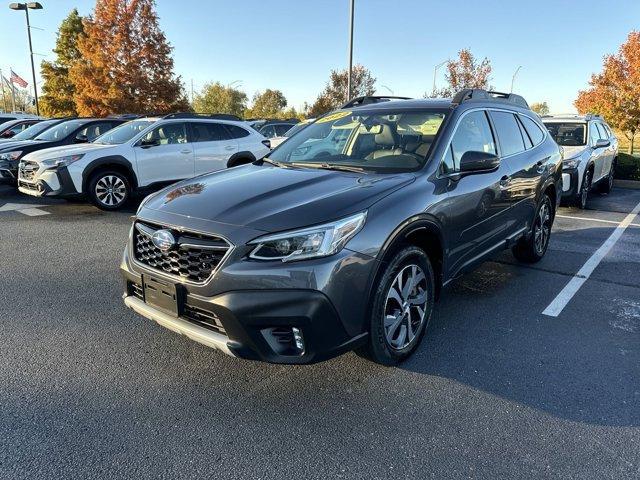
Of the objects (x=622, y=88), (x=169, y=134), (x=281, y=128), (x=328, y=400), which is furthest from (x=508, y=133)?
(x=622, y=88)

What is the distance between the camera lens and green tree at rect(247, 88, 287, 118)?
6334 cm

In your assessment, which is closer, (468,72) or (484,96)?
(484,96)

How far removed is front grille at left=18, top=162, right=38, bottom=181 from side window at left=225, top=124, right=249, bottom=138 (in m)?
3.68

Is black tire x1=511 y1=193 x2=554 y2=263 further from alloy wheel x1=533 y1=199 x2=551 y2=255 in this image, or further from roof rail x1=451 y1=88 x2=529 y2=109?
roof rail x1=451 y1=88 x2=529 y2=109

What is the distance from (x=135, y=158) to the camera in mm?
8852

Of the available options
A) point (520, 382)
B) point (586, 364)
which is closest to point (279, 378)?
point (520, 382)

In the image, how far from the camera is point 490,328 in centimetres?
390

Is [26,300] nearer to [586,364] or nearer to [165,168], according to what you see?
[586,364]

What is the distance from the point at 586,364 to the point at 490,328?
2.42 feet

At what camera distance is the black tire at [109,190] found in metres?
8.57

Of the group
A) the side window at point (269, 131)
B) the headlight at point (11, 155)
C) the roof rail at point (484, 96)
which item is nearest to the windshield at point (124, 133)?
the headlight at point (11, 155)

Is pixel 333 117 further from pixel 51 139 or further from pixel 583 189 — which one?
pixel 51 139

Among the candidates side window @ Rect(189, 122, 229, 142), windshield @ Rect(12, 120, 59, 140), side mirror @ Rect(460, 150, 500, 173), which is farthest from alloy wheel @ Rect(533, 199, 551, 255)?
windshield @ Rect(12, 120, 59, 140)

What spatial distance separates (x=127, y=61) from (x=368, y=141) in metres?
29.7
